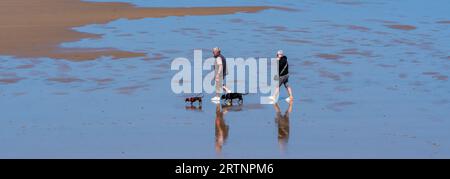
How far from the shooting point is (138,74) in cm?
3164

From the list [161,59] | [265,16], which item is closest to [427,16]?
[265,16]

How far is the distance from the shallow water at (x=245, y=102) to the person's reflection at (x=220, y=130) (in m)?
0.03

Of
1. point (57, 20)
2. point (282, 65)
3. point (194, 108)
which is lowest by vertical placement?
point (194, 108)

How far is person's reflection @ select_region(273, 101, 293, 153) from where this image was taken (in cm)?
2075

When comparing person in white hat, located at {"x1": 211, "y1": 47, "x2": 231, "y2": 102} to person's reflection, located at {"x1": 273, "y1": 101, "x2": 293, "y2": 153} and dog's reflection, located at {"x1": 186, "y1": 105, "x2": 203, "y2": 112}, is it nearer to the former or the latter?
dog's reflection, located at {"x1": 186, "y1": 105, "x2": 203, "y2": 112}

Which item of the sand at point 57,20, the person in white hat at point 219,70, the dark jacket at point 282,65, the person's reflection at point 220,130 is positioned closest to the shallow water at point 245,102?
the person's reflection at point 220,130

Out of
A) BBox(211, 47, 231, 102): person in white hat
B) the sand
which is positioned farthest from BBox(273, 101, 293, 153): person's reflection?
the sand

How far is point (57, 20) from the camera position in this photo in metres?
49.9

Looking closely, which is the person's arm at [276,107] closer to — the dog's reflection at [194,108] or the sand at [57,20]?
the dog's reflection at [194,108]

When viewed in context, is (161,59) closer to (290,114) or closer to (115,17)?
(290,114)

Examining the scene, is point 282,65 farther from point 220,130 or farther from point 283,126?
point 220,130

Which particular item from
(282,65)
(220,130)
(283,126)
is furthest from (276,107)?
(220,130)

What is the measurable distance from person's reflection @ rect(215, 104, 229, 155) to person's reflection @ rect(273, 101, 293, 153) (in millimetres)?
1260

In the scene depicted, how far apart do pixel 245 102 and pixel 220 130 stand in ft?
13.4
